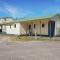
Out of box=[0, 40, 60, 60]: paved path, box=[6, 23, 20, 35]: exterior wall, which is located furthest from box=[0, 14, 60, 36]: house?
box=[0, 40, 60, 60]: paved path

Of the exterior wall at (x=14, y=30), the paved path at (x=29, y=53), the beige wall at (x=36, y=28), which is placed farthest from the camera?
the exterior wall at (x=14, y=30)

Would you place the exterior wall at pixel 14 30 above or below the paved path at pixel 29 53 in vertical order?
above

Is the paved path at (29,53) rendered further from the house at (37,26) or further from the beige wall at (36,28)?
the beige wall at (36,28)

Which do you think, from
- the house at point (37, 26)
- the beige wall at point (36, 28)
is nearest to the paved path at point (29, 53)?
the house at point (37, 26)

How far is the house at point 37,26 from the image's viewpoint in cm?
2752

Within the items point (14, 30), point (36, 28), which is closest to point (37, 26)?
point (36, 28)

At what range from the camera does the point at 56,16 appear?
1072 inches

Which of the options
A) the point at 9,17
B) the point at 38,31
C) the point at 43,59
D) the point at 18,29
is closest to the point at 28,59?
the point at 43,59

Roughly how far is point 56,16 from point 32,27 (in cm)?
647

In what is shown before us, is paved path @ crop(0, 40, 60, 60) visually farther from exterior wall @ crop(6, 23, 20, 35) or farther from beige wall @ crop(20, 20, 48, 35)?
exterior wall @ crop(6, 23, 20, 35)

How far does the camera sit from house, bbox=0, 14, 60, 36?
27.5 metres

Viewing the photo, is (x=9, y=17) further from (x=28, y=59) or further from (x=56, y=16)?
(x=28, y=59)

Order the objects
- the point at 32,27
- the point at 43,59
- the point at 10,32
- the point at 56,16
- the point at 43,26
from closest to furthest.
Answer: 1. the point at 43,59
2. the point at 56,16
3. the point at 43,26
4. the point at 32,27
5. the point at 10,32

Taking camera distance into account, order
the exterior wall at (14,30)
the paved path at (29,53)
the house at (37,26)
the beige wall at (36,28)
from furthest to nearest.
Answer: the exterior wall at (14,30)
the beige wall at (36,28)
the house at (37,26)
the paved path at (29,53)
